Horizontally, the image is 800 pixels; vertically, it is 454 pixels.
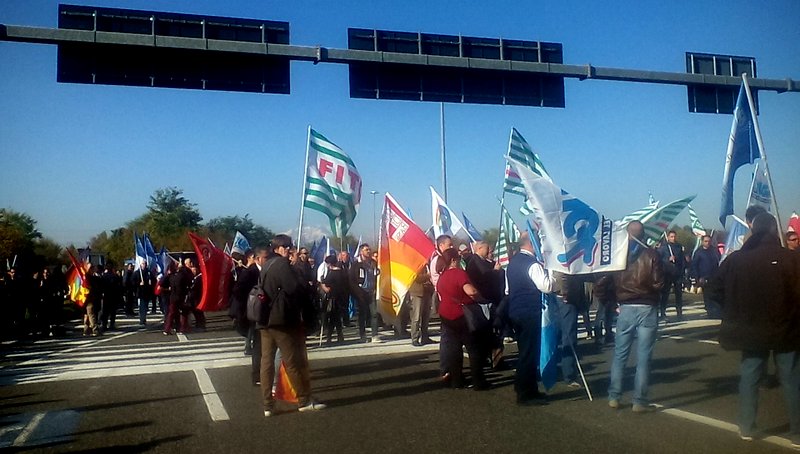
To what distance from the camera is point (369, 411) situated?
8.22 metres

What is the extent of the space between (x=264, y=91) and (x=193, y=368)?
4910 mm

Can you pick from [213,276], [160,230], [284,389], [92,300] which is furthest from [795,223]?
[160,230]

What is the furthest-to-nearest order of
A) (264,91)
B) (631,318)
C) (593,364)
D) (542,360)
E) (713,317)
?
(713,317)
(264,91)
(593,364)
(542,360)
(631,318)

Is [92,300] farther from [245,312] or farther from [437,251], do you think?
[437,251]

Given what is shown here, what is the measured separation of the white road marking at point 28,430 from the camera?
738cm

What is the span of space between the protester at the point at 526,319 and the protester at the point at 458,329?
78 centimetres

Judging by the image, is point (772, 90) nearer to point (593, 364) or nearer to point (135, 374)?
point (593, 364)

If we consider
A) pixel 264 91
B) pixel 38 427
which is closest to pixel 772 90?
pixel 264 91

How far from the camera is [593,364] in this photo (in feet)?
36.3

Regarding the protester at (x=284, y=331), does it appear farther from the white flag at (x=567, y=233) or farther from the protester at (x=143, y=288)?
the protester at (x=143, y=288)

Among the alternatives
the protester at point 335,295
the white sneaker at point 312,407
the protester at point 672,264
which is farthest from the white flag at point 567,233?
the protester at point 672,264

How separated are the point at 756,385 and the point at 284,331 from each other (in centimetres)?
484

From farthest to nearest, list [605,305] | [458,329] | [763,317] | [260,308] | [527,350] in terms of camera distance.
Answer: [605,305], [458,329], [527,350], [260,308], [763,317]

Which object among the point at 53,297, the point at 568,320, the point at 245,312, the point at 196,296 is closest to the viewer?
the point at 568,320
